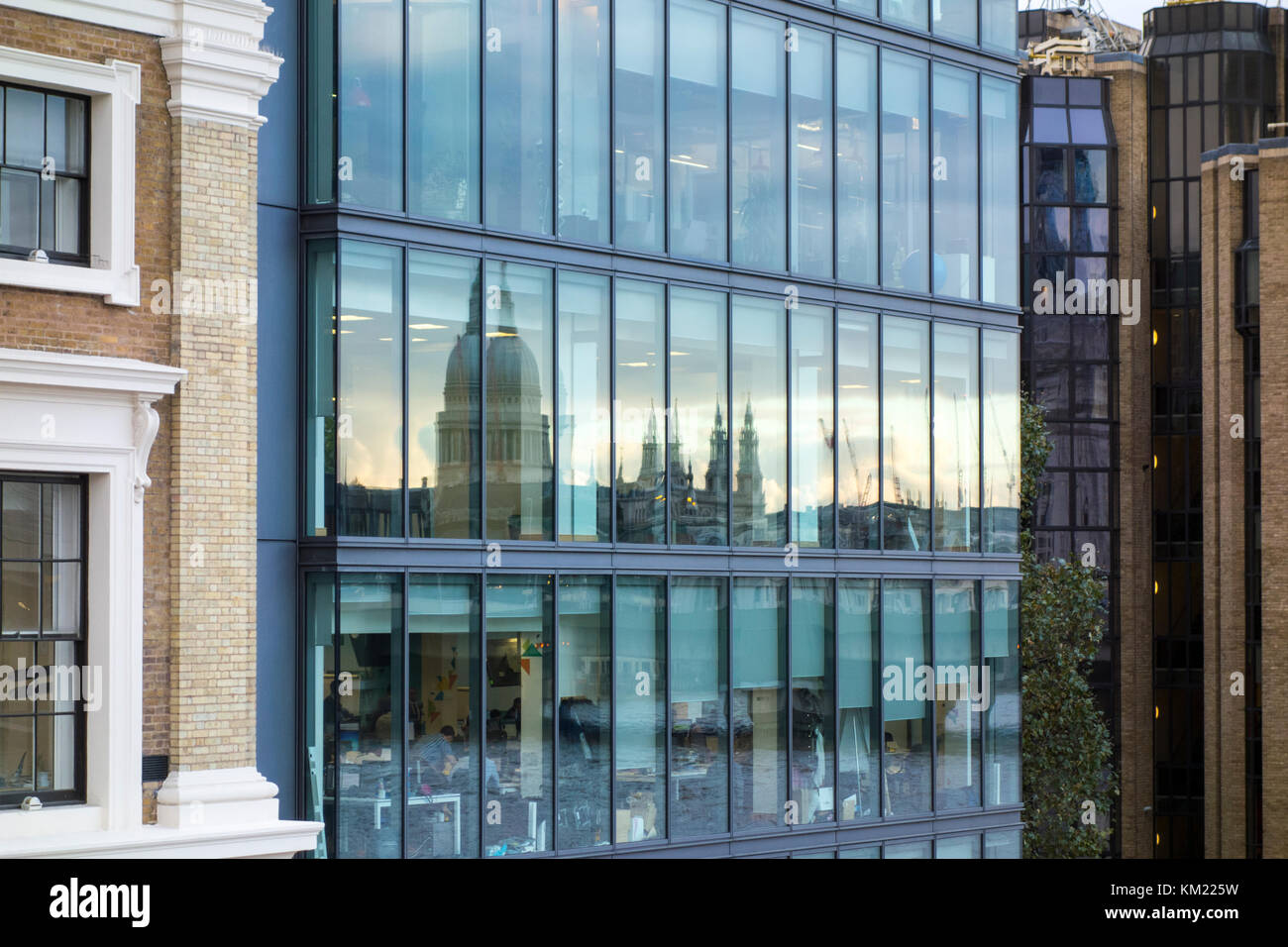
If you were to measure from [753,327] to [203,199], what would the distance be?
833cm

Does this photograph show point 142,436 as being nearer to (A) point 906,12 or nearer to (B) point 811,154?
(B) point 811,154

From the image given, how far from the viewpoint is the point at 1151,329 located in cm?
5312

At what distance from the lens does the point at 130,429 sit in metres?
14.5

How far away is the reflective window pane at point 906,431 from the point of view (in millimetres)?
23141

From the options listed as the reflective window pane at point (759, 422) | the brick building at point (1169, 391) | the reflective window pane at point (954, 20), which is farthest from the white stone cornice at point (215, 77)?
the brick building at point (1169, 391)

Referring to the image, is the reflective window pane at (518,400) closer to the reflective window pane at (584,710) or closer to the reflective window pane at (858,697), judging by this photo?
the reflective window pane at (584,710)

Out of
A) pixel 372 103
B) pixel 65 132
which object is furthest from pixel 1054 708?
pixel 65 132

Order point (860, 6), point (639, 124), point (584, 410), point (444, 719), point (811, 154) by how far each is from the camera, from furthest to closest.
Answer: point (860, 6), point (811, 154), point (639, 124), point (584, 410), point (444, 719)

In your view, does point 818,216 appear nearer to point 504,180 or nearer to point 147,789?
point 504,180

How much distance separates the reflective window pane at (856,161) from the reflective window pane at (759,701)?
4.72 m

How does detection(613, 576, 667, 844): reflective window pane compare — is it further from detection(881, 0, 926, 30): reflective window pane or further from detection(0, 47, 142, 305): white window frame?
detection(881, 0, 926, 30): reflective window pane

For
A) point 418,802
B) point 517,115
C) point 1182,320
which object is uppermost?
point 1182,320

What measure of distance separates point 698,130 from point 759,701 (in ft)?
24.0

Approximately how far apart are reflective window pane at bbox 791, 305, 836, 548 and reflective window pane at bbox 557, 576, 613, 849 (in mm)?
3658
